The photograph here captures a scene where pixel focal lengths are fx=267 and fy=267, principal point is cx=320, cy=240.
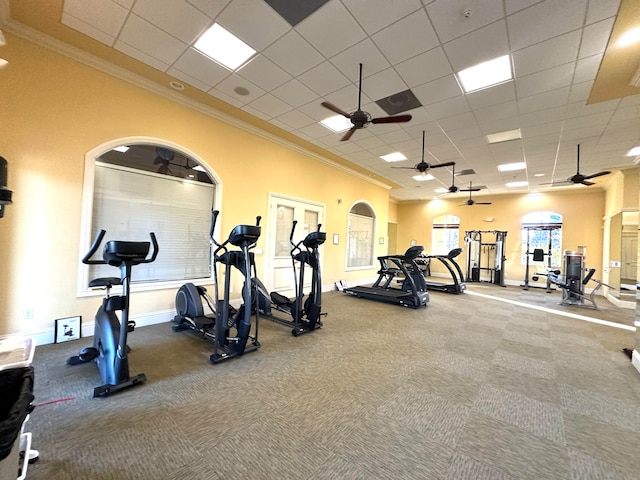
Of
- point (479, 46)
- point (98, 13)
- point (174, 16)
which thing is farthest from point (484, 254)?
point (98, 13)

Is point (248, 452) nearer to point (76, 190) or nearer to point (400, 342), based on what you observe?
point (400, 342)

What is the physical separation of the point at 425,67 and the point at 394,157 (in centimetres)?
345

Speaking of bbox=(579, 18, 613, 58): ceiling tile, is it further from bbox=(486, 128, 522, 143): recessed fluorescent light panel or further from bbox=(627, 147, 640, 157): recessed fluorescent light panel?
bbox=(627, 147, 640, 157): recessed fluorescent light panel

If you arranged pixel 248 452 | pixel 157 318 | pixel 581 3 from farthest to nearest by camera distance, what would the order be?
pixel 157 318 < pixel 581 3 < pixel 248 452

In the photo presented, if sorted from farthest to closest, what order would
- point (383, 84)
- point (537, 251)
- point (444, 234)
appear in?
point (444, 234), point (537, 251), point (383, 84)

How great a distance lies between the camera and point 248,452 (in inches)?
65.9

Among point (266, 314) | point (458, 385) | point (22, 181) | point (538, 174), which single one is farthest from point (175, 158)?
point (538, 174)

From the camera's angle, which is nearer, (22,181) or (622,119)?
(22,181)

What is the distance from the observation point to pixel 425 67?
3.43 meters

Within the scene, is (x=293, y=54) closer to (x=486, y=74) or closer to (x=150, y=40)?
(x=150, y=40)

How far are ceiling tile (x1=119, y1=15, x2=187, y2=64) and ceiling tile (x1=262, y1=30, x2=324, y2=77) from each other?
1085 millimetres

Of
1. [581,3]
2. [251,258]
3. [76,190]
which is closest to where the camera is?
[581,3]

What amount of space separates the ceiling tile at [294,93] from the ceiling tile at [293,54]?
0.31 meters

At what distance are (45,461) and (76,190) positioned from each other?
3.09 m
